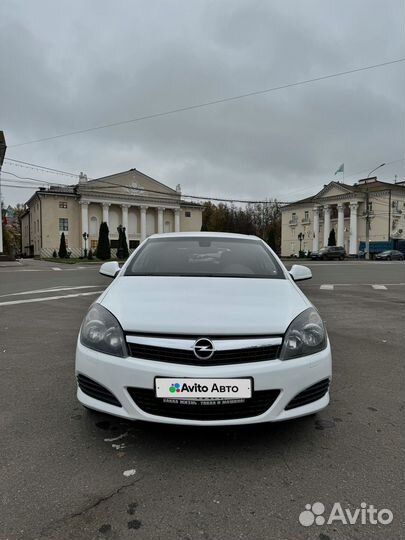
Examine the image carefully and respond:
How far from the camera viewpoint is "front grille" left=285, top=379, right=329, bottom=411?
244 cm

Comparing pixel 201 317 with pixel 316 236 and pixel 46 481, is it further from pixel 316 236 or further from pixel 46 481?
pixel 316 236

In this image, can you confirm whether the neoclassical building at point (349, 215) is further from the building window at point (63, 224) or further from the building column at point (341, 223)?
the building window at point (63, 224)

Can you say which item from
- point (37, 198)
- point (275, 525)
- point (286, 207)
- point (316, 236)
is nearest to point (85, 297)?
point (275, 525)

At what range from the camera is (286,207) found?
77.7m

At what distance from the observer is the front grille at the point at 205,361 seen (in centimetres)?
236

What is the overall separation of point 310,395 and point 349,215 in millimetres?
68208

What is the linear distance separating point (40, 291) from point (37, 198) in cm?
5657

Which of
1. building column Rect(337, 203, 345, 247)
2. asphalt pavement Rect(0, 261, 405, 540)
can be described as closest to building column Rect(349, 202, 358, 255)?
building column Rect(337, 203, 345, 247)

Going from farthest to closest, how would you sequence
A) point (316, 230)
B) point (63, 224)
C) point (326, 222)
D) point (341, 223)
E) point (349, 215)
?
point (316, 230) < point (326, 222) < point (349, 215) < point (341, 223) < point (63, 224)

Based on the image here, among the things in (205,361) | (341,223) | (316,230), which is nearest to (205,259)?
(205,361)

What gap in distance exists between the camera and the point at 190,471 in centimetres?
230

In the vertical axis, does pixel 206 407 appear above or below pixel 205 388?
below

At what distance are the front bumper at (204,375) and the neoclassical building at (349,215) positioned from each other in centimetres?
5883

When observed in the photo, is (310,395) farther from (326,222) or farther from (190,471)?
(326,222)
